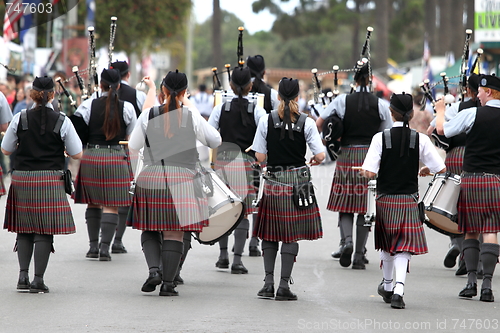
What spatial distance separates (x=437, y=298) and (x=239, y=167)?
7.88 feet

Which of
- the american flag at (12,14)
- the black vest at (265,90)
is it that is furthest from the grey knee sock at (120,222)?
the american flag at (12,14)

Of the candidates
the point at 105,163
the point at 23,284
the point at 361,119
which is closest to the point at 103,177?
the point at 105,163

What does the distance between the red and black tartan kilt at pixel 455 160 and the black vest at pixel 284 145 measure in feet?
6.39

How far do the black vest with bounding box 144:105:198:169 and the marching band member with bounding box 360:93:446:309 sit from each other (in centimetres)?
142

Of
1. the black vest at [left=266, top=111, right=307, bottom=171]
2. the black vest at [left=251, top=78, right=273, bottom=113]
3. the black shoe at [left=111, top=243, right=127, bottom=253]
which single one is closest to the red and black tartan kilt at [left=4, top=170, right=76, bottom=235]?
the black vest at [left=266, top=111, right=307, bottom=171]

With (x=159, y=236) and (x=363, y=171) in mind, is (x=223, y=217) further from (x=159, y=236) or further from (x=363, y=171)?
(x=363, y=171)

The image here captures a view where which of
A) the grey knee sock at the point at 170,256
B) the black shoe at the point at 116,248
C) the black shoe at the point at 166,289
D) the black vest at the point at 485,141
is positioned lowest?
the black shoe at the point at 116,248

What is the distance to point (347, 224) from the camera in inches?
349

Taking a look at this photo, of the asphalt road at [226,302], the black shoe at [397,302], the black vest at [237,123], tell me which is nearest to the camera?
the asphalt road at [226,302]

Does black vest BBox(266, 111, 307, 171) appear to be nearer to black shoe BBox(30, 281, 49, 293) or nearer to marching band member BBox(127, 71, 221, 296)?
marching band member BBox(127, 71, 221, 296)

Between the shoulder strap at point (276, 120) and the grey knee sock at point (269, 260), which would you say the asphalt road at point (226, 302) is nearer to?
the grey knee sock at point (269, 260)

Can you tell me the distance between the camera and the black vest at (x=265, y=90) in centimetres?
921

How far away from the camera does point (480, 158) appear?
23.4 ft

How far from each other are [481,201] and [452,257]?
6.07 ft
